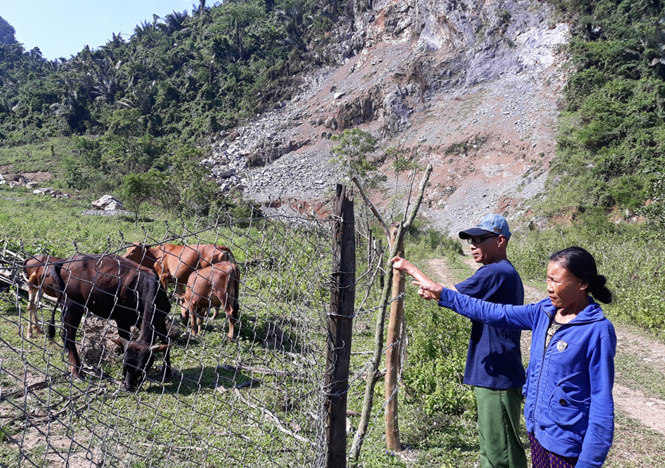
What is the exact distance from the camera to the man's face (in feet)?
8.81

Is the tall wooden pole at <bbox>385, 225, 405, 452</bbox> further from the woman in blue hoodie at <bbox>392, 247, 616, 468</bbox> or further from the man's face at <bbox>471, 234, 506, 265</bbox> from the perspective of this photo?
the woman in blue hoodie at <bbox>392, 247, 616, 468</bbox>

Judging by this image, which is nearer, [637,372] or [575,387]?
[575,387]

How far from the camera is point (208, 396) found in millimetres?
4672

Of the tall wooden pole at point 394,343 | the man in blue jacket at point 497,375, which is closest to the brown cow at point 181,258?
the tall wooden pole at point 394,343

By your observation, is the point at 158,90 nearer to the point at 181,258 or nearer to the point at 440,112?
the point at 440,112

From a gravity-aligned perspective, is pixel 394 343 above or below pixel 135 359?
above

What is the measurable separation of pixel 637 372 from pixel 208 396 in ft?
20.0

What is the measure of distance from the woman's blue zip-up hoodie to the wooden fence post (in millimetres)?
1056

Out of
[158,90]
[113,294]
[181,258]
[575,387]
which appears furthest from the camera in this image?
[158,90]

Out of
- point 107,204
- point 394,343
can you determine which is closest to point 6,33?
point 107,204

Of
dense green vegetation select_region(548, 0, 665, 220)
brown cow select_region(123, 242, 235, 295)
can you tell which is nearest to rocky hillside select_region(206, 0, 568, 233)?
dense green vegetation select_region(548, 0, 665, 220)

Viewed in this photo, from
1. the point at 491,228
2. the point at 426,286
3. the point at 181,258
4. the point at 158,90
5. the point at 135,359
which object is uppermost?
the point at 158,90

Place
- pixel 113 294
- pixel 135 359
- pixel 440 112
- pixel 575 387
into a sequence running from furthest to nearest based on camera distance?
pixel 440 112
pixel 113 294
pixel 135 359
pixel 575 387

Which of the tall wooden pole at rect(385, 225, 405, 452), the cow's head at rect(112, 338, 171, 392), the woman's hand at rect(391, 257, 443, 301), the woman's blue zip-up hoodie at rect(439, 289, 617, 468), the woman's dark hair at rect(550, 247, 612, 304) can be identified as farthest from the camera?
the cow's head at rect(112, 338, 171, 392)
